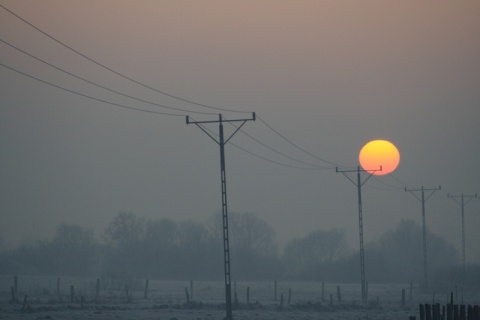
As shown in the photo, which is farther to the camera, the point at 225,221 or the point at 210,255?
the point at 210,255

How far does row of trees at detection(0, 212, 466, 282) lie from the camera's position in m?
140

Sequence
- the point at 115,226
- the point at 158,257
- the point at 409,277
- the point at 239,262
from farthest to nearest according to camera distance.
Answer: the point at 115,226 < the point at 158,257 < the point at 239,262 < the point at 409,277

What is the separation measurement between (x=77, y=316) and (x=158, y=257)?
119697 millimetres

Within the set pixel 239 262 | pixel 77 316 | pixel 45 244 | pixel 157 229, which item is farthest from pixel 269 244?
pixel 77 316

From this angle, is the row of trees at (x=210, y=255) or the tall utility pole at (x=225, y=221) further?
the row of trees at (x=210, y=255)

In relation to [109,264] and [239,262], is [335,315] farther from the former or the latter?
[109,264]

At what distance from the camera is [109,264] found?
163 m

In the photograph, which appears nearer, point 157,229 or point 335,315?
point 335,315

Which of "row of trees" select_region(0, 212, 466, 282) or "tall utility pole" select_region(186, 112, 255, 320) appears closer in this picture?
"tall utility pole" select_region(186, 112, 255, 320)

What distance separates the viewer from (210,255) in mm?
159250

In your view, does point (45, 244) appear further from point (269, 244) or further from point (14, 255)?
point (269, 244)

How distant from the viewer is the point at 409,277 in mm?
133250

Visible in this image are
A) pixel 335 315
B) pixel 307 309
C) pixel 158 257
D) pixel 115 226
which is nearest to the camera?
pixel 335 315

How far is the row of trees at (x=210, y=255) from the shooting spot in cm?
14050
